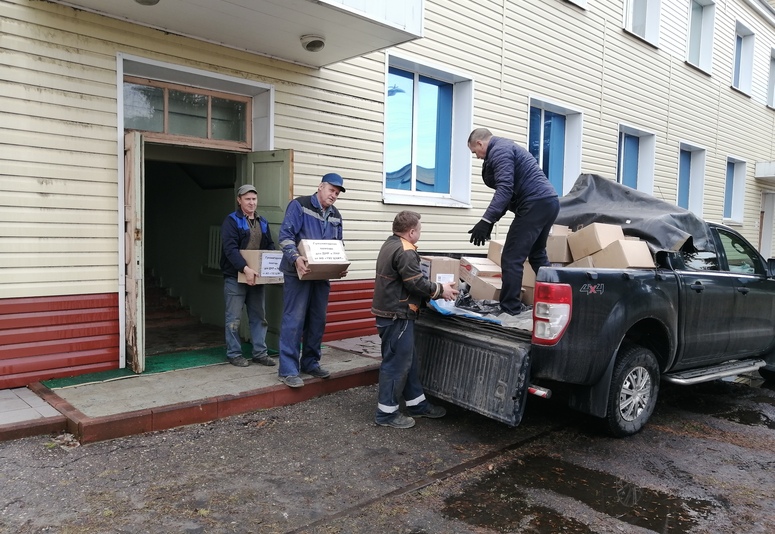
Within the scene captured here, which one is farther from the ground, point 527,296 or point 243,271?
point 243,271

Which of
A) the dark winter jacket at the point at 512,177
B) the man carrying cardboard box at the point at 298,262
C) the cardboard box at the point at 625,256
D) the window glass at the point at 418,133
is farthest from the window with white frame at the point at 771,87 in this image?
the man carrying cardboard box at the point at 298,262

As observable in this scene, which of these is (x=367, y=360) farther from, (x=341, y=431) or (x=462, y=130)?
(x=462, y=130)

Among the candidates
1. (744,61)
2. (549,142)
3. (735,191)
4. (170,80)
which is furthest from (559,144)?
(744,61)

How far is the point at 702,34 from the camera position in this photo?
15.2 meters

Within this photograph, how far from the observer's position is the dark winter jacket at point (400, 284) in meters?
4.74

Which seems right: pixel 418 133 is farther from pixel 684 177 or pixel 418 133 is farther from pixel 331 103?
pixel 684 177

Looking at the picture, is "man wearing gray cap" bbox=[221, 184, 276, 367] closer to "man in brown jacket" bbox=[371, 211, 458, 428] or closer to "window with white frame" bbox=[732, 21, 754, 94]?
"man in brown jacket" bbox=[371, 211, 458, 428]

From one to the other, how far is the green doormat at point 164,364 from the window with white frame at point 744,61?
16.8m

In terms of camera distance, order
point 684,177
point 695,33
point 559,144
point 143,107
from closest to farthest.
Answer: point 143,107
point 559,144
point 695,33
point 684,177

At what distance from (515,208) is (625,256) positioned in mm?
1030

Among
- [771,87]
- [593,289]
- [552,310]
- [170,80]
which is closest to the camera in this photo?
[552,310]

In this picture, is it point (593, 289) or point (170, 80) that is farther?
point (170, 80)

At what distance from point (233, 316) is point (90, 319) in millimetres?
1330

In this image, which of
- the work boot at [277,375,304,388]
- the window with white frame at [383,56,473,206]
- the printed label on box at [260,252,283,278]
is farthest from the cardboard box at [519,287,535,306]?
the window with white frame at [383,56,473,206]
